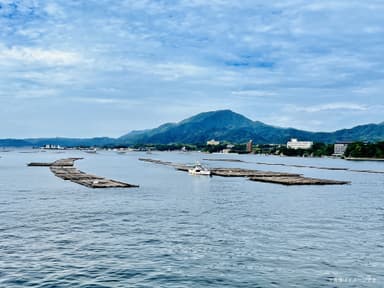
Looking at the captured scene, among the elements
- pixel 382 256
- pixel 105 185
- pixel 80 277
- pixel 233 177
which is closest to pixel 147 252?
pixel 80 277

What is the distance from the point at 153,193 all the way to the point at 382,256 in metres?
42.1

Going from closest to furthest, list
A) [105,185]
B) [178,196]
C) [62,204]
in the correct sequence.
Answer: [62,204] → [178,196] → [105,185]

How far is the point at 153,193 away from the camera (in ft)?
219

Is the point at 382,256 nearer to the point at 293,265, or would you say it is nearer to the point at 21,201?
the point at 293,265

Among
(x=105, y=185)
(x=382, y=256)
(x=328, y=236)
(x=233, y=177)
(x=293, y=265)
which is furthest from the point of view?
(x=233, y=177)

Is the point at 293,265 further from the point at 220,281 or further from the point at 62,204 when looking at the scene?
the point at 62,204

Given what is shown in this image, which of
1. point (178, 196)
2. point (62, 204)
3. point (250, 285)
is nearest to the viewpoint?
point (250, 285)

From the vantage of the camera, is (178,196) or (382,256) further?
(178,196)

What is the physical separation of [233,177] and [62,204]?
6108 cm

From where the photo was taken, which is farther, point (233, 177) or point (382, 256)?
point (233, 177)

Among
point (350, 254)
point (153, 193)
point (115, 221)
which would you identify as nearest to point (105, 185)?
point (153, 193)

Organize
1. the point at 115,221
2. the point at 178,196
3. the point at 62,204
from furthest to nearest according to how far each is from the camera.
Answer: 1. the point at 178,196
2. the point at 62,204
3. the point at 115,221

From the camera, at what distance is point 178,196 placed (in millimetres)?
63000

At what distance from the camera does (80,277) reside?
23.7 m
